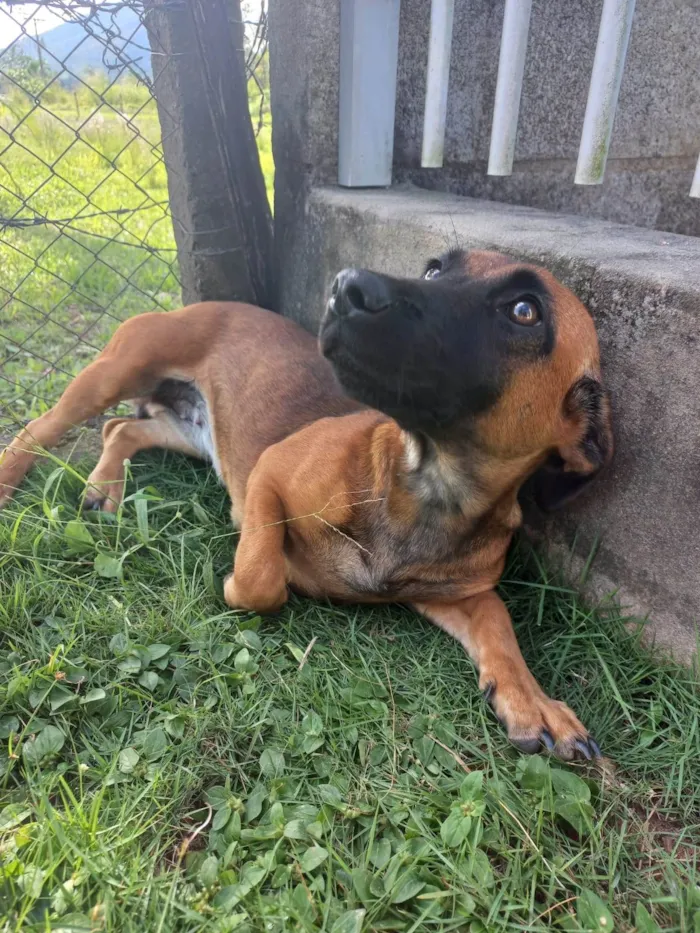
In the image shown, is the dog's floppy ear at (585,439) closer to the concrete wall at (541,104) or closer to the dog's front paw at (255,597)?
the dog's front paw at (255,597)

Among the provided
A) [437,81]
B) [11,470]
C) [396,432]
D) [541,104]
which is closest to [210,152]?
[437,81]

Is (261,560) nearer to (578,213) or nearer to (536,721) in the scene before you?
(536,721)

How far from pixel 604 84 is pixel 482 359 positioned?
137 cm

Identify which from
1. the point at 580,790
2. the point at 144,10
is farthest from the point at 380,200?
the point at 580,790

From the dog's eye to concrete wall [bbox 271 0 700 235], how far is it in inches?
71.7

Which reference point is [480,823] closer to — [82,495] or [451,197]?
[82,495]

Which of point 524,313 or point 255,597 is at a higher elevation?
point 524,313

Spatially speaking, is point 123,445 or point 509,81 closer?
point 509,81

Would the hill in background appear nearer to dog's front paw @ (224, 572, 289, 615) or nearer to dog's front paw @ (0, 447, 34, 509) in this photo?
dog's front paw @ (0, 447, 34, 509)

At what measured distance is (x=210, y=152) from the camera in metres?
3.44

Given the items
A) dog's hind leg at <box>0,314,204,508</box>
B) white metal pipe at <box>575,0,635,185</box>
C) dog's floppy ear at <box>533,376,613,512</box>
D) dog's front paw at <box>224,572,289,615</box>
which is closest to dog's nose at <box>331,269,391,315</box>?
dog's floppy ear at <box>533,376,613,512</box>

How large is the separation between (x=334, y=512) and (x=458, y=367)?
75 cm

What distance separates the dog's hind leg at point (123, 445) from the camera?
9.76 ft

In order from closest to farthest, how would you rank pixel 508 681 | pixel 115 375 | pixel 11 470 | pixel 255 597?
pixel 508 681, pixel 255 597, pixel 11 470, pixel 115 375
